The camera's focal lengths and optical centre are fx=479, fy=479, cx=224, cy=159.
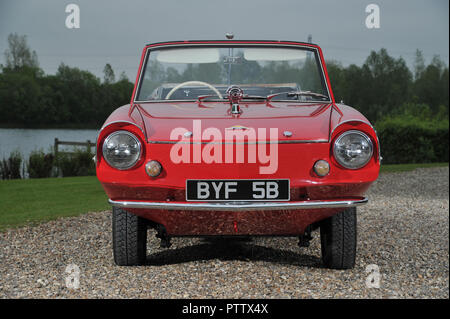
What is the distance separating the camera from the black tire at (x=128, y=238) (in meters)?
3.44

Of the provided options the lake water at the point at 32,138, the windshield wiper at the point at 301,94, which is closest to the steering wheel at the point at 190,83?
the windshield wiper at the point at 301,94

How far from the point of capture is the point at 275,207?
2967 millimetres

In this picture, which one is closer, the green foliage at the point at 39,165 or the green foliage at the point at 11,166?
the green foliage at the point at 11,166

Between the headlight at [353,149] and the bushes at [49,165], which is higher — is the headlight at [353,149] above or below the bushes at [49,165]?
above

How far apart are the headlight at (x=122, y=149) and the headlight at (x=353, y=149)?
1.25 meters

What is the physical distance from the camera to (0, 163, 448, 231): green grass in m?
6.87

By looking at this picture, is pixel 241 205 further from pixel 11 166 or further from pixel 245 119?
pixel 11 166

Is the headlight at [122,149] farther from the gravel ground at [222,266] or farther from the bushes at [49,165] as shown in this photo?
the bushes at [49,165]

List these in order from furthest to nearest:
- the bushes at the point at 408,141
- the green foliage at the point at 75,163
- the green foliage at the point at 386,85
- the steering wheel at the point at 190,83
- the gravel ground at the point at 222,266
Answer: the green foliage at the point at 386,85
the bushes at the point at 408,141
the green foliage at the point at 75,163
the steering wheel at the point at 190,83
the gravel ground at the point at 222,266

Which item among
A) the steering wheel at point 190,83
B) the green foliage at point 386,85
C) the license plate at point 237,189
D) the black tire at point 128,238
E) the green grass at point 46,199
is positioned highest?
the green foliage at point 386,85

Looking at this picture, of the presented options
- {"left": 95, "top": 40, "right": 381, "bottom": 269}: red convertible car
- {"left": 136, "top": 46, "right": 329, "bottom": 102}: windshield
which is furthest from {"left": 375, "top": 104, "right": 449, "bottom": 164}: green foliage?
{"left": 95, "top": 40, "right": 381, "bottom": 269}: red convertible car

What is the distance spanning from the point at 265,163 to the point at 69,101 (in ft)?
42.7

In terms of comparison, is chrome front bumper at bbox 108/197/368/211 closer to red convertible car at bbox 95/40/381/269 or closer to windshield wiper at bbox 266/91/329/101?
red convertible car at bbox 95/40/381/269
